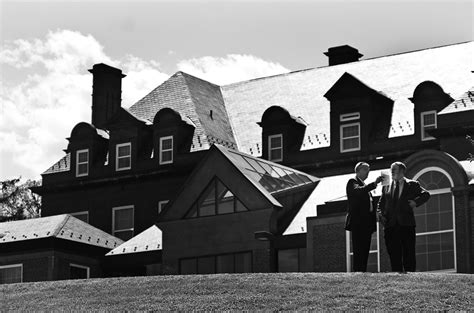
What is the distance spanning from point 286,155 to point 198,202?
11.1 meters

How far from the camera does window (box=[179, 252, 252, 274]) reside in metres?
42.8

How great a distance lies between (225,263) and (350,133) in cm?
1212

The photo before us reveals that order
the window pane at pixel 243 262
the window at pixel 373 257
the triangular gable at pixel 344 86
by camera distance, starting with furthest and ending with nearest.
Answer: the triangular gable at pixel 344 86, the window pane at pixel 243 262, the window at pixel 373 257

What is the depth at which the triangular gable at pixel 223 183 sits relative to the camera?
42750 mm

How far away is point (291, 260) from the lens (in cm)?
4247

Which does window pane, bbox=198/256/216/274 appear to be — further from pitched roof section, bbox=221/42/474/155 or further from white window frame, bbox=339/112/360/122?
white window frame, bbox=339/112/360/122

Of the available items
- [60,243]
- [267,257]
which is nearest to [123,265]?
[60,243]

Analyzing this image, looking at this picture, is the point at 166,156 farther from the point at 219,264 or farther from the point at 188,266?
the point at 219,264

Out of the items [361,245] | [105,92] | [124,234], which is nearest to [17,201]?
[105,92]

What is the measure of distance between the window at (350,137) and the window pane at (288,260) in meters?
10.8

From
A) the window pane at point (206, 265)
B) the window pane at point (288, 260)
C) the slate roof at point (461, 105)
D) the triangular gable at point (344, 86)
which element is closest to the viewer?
the window pane at point (288, 260)

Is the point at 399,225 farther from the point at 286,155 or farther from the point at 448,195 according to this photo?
the point at 286,155

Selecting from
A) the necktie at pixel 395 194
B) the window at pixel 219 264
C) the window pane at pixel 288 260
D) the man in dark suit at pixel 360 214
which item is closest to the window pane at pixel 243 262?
the window at pixel 219 264

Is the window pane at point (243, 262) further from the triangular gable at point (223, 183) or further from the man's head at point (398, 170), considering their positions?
the man's head at point (398, 170)
